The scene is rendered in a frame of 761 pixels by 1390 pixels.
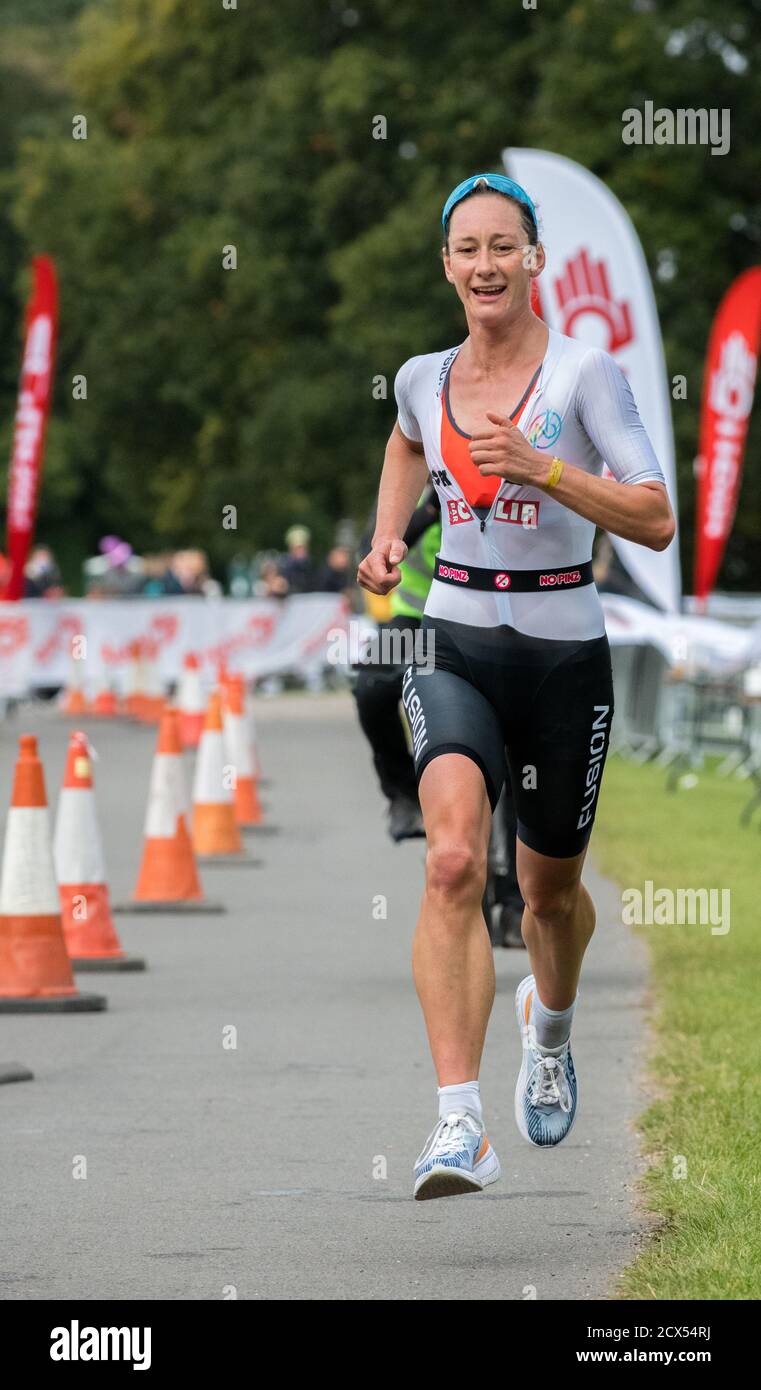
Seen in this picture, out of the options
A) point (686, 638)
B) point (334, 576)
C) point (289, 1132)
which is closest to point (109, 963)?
point (289, 1132)

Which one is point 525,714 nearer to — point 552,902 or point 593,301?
point 552,902

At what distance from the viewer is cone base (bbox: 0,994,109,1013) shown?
9.62 m

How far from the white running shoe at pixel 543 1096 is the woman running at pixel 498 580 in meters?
0.44

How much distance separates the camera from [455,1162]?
5555 mm

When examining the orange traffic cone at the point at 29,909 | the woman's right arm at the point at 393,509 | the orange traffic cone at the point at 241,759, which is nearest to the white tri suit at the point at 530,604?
the woman's right arm at the point at 393,509

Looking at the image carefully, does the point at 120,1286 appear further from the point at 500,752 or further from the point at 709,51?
the point at 709,51

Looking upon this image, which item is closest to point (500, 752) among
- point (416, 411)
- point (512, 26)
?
point (416, 411)

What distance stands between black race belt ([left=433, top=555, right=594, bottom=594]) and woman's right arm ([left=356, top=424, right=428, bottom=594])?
138 mm

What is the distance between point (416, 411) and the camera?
623 cm

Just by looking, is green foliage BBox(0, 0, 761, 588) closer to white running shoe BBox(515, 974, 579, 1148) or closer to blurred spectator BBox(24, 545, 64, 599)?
blurred spectator BBox(24, 545, 64, 599)

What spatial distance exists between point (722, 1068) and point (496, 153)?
123 feet

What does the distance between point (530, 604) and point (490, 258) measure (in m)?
0.76

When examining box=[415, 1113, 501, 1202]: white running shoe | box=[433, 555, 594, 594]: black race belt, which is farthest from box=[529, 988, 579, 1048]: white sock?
box=[433, 555, 594, 594]: black race belt
